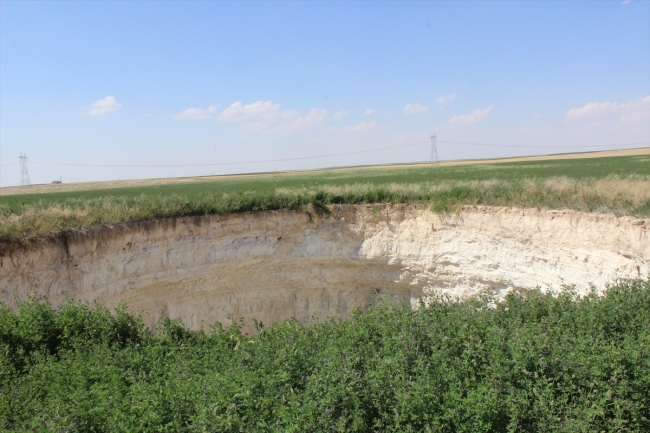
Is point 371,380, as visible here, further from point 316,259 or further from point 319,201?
point 319,201

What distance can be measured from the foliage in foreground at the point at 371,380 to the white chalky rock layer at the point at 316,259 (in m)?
5.38

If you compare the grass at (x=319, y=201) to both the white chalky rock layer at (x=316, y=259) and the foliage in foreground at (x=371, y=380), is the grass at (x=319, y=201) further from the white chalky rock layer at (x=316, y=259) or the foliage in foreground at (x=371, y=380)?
the foliage in foreground at (x=371, y=380)

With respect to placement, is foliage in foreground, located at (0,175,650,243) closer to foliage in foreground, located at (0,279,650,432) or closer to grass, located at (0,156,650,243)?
grass, located at (0,156,650,243)

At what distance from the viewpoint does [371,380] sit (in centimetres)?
514

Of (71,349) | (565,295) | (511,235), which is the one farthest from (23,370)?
(511,235)

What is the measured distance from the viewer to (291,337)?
7.02m

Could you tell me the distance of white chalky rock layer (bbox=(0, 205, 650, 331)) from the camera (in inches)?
485

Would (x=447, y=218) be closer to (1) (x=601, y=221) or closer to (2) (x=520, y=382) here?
(1) (x=601, y=221)

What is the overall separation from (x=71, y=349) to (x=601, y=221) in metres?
13.8

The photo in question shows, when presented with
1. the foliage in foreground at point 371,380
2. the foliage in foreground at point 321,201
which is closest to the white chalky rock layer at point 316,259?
the foliage in foreground at point 321,201

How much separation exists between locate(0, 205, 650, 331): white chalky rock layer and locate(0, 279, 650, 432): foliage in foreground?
538 cm

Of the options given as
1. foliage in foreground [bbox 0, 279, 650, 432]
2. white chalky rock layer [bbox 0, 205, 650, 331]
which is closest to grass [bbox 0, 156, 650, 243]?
white chalky rock layer [bbox 0, 205, 650, 331]

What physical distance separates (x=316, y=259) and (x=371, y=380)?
11.5 metres

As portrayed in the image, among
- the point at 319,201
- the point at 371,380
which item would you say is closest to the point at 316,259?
the point at 319,201
